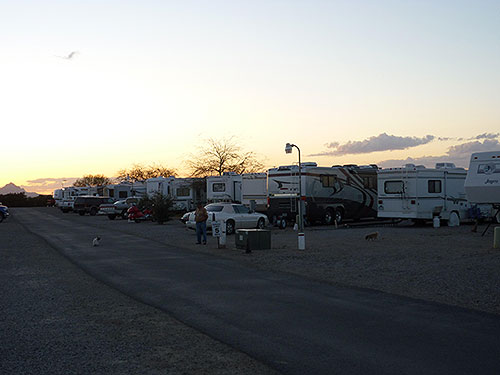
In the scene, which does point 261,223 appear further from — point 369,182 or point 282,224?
point 369,182

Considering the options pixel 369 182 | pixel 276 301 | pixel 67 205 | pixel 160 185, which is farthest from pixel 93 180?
pixel 276 301

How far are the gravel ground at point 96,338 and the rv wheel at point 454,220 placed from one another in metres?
21.0

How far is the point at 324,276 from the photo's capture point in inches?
514

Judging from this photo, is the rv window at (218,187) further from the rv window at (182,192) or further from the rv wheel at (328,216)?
the rv wheel at (328,216)

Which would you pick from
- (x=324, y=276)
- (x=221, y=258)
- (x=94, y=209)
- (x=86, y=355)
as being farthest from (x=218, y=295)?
(x=94, y=209)

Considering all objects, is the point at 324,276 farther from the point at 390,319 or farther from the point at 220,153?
the point at 220,153

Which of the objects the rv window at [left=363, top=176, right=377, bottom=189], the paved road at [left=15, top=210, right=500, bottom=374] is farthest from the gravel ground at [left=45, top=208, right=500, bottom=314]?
the rv window at [left=363, top=176, right=377, bottom=189]

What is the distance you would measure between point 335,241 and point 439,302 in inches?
452

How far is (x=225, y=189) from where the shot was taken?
125 feet

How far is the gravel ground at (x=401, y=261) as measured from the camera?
36.0 feet

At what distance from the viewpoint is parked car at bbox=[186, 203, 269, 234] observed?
25.7 m

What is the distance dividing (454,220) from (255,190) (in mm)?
10814

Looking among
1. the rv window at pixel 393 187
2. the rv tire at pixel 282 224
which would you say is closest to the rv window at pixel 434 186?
the rv window at pixel 393 187

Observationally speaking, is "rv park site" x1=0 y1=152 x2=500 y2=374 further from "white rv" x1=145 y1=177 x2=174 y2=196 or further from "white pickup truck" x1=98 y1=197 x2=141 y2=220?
"white rv" x1=145 y1=177 x2=174 y2=196
